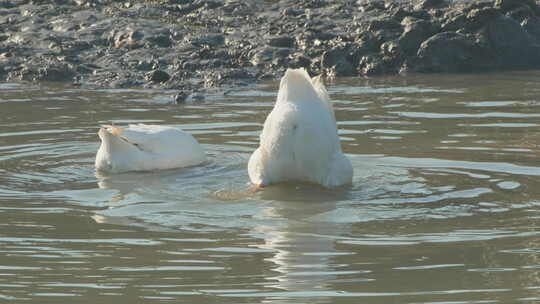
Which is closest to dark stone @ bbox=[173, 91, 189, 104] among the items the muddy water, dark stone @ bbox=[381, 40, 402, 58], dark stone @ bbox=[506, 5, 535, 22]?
the muddy water

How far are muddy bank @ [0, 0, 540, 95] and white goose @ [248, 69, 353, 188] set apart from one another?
619 centimetres

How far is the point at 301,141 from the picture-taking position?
8.03 m

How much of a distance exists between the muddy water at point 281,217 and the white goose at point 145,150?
0.42ft

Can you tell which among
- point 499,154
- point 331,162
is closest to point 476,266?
point 331,162

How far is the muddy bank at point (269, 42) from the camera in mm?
16000

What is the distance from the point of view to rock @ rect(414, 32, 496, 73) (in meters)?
16.0

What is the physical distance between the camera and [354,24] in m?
17.2

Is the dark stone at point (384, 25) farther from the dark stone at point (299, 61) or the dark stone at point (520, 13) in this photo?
the dark stone at point (520, 13)

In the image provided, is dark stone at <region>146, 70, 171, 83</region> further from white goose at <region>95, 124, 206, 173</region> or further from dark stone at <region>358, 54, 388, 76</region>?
white goose at <region>95, 124, 206, 173</region>

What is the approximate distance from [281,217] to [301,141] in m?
0.80

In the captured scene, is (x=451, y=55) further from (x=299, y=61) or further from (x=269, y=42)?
(x=269, y=42)

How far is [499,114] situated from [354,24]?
5.59 metres

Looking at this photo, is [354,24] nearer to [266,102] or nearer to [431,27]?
[431,27]

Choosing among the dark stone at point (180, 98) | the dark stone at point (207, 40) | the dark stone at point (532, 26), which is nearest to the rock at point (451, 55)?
the dark stone at point (532, 26)
